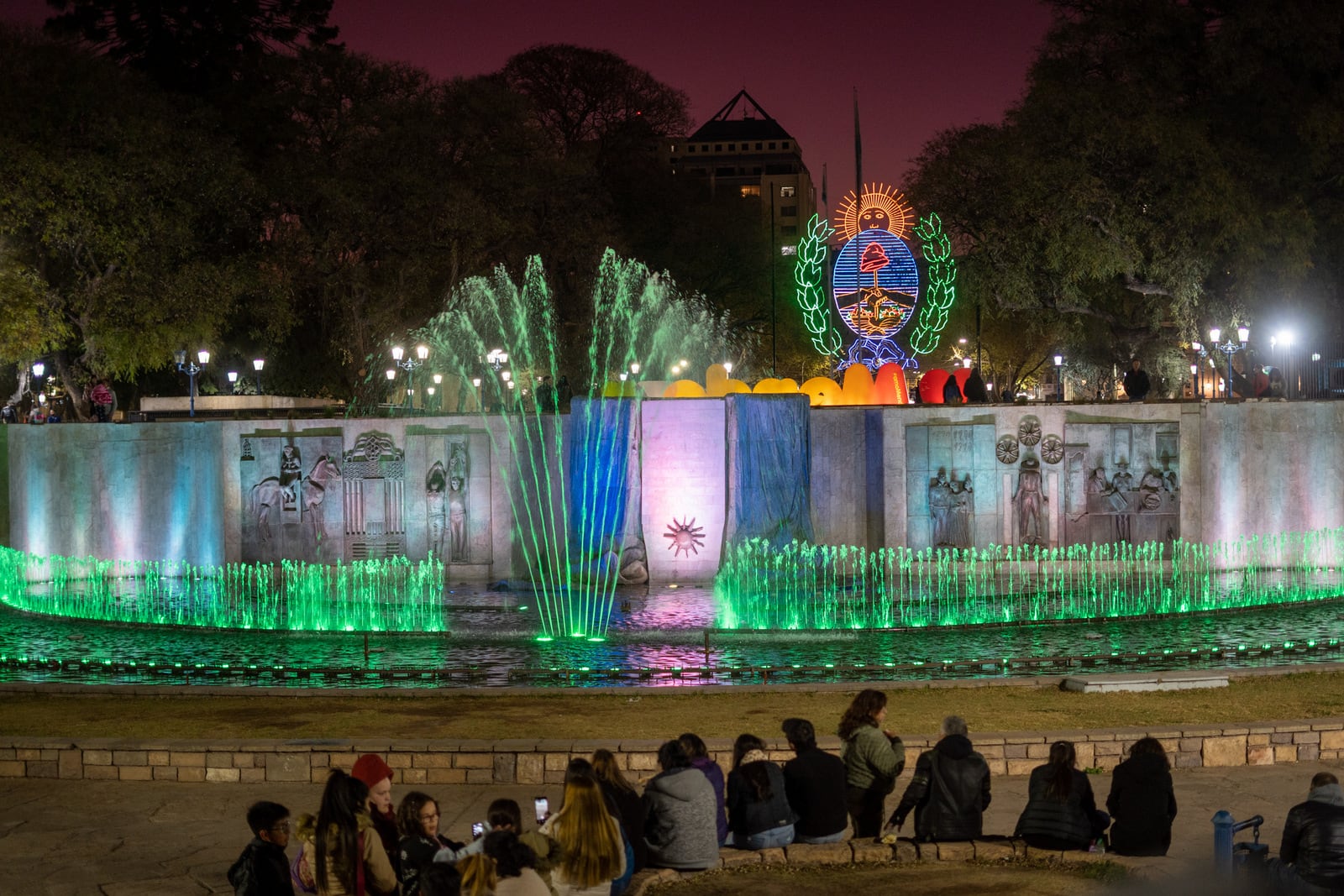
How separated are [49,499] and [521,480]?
364 inches

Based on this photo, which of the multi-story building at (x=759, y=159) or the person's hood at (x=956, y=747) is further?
the multi-story building at (x=759, y=159)

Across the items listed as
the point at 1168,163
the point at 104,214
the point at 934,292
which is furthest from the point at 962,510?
the point at 104,214

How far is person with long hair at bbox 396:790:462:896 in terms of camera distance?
7.26m

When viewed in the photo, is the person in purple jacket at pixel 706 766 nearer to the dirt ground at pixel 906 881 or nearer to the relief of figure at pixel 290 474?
the dirt ground at pixel 906 881

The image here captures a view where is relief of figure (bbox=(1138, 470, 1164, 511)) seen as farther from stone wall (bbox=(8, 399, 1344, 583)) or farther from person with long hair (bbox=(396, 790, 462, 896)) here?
person with long hair (bbox=(396, 790, 462, 896))

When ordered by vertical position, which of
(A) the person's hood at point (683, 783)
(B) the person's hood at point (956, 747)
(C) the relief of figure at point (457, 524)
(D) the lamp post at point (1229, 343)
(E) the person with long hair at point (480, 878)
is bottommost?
(E) the person with long hair at point (480, 878)

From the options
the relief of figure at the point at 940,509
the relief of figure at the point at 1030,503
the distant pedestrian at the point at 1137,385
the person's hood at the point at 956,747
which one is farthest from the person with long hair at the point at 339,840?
the distant pedestrian at the point at 1137,385

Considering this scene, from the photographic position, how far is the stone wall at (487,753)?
11062 mm

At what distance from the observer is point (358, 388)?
42.6 m

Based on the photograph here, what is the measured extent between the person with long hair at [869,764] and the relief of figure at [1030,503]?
16.9m

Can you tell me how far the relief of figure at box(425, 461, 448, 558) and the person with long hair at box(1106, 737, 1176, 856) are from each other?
18.4 metres

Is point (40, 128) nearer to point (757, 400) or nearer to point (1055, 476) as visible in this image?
point (757, 400)

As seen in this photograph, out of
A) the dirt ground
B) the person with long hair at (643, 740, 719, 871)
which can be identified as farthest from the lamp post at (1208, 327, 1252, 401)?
the person with long hair at (643, 740, 719, 871)

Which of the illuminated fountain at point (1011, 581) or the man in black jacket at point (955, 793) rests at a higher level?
the illuminated fountain at point (1011, 581)
